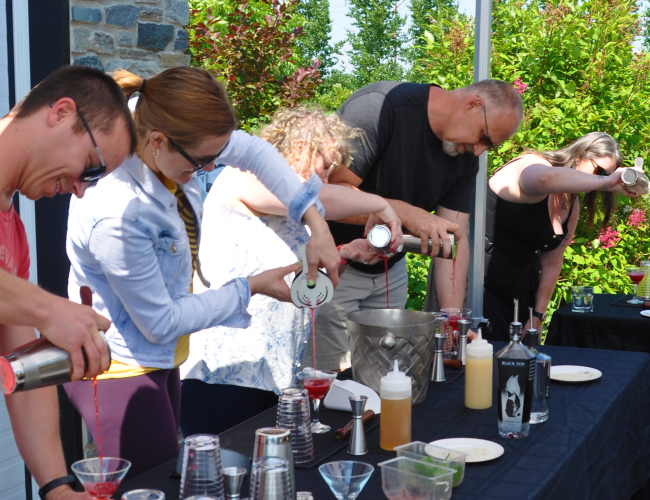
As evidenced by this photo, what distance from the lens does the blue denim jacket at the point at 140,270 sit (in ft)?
5.35

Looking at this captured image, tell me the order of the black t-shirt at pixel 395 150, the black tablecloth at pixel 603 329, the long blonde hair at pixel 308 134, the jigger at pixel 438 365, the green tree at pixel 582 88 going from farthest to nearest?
the green tree at pixel 582 88 < the black tablecloth at pixel 603 329 < the black t-shirt at pixel 395 150 < the long blonde hair at pixel 308 134 < the jigger at pixel 438 365

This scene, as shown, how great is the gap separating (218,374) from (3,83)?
148cm

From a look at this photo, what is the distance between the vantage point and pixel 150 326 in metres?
1.71

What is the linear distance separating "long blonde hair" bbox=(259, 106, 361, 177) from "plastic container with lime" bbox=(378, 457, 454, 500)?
1.21 metres

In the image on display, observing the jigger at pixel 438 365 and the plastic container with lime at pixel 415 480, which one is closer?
the plastic container with lime at pixel 415 480

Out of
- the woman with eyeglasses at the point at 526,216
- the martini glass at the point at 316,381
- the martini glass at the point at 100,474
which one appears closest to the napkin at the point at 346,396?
the martini glass at the point at 316,381

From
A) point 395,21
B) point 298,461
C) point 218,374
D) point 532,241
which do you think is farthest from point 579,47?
point 395,21

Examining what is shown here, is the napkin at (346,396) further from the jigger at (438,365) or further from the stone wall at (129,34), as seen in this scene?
the stone wall at (129,34)

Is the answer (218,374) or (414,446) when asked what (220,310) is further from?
(414,446)

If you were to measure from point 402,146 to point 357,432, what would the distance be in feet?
4.75

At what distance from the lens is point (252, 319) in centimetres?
216

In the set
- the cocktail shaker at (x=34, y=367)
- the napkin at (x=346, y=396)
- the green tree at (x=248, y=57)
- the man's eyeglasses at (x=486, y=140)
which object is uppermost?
the green tree at (x=248, y=57)

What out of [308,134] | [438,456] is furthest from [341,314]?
[438,456]

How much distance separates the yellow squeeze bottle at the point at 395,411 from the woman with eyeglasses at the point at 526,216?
2.10m
